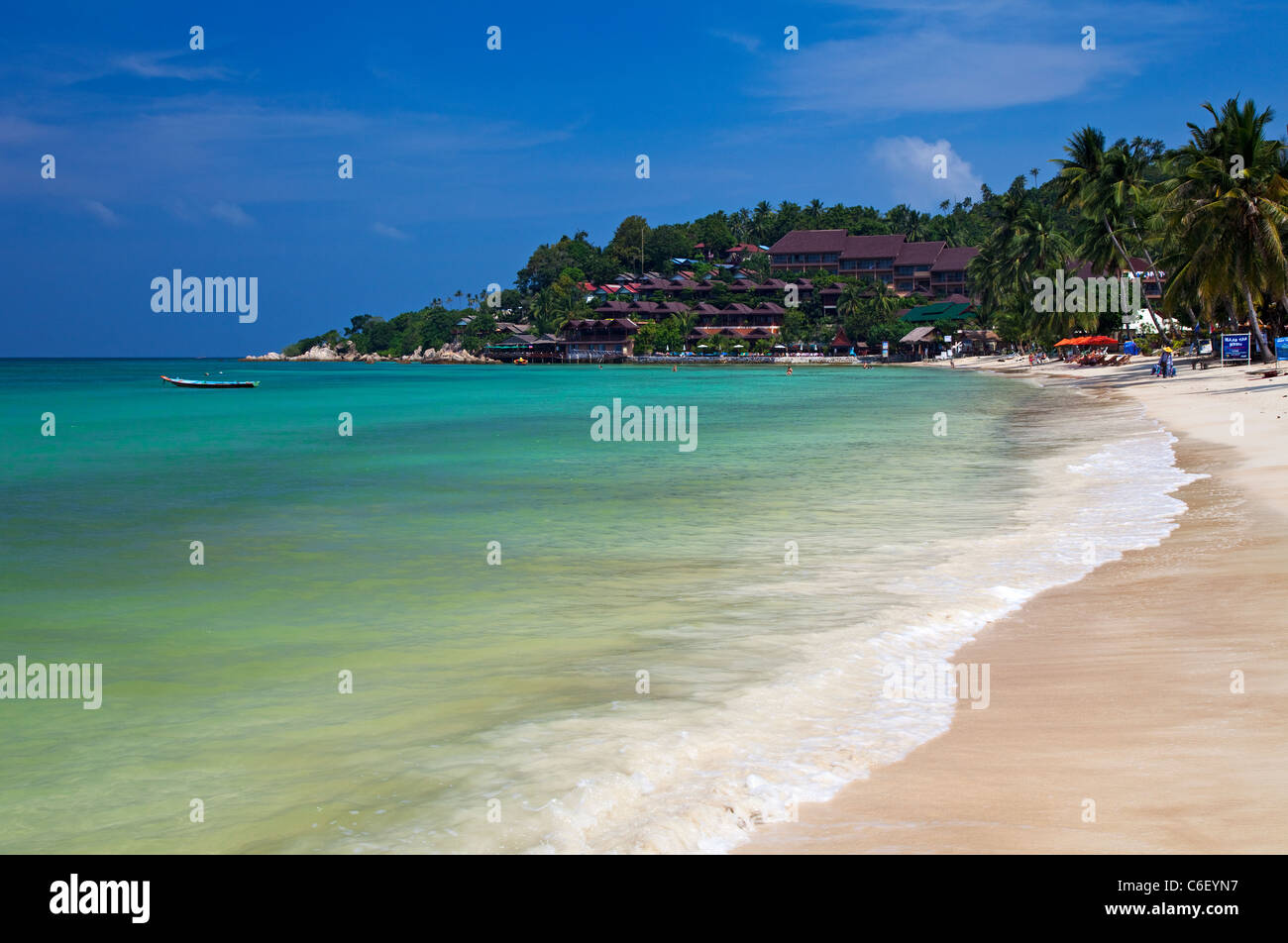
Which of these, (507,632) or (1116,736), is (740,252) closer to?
(507,632)

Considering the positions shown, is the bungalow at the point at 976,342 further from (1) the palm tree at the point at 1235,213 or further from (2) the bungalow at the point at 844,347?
(1) the palm tree at the point at 1235,213

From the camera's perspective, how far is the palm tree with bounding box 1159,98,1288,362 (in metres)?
41.3

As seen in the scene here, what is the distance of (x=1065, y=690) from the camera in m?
7.12

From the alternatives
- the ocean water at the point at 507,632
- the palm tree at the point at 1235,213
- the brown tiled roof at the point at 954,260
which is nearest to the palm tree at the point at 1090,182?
the palm tree at the point at 1235,213

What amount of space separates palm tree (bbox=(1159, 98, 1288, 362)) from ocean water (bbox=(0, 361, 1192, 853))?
2163 cm

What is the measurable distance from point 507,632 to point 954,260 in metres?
147

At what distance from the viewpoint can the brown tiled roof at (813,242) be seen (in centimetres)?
15962

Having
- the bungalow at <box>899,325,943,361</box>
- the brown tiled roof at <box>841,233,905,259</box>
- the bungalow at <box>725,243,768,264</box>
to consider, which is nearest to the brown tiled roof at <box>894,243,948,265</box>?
the brown tiled roof at <box>841,233,905,259</box>

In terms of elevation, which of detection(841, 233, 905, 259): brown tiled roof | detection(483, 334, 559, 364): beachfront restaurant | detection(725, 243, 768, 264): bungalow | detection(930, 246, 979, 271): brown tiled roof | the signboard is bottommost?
the signboard

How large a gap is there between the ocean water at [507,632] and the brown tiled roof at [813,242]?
139 meters

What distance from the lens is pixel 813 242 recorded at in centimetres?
16150

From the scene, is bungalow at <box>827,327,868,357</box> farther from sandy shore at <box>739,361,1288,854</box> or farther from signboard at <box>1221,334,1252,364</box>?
sandy shore at <box>739,361,1288,854</box>
